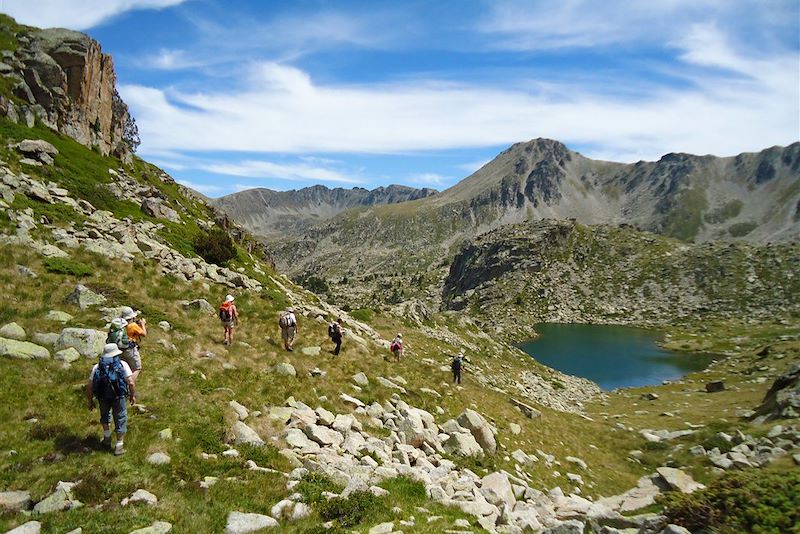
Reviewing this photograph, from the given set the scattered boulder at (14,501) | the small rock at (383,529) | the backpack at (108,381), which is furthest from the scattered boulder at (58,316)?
the small rock at (383,529)

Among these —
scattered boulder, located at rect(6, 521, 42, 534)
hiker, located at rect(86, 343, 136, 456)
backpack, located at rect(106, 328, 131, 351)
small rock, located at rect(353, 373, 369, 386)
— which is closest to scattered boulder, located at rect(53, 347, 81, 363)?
backpack, located at rect(106, 328, 131, 351)

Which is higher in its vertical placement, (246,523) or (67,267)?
(67,267)

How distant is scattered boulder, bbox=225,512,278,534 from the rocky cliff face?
138 ft

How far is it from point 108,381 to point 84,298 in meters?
10.5

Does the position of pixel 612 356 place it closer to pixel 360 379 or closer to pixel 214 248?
pixel 214 248

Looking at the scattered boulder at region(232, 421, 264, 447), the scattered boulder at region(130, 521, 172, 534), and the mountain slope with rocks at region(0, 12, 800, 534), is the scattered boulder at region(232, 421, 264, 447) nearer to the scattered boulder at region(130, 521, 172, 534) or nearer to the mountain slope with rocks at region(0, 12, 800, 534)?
the mountain slope with rocks at region(0, 12, 800, 534)

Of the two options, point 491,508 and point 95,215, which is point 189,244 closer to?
point 95,215

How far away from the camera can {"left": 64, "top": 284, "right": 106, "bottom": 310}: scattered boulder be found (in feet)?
66.1

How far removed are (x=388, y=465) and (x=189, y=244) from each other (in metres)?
30.5

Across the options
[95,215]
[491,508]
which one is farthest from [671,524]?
[95,215]

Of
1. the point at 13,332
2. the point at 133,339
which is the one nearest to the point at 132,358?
the point at 133,339

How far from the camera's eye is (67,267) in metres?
22.8

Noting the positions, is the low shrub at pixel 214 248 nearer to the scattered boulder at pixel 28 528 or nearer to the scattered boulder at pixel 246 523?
the scattered boulder at pixel 246 523

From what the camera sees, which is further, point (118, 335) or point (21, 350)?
point (21, 350)
